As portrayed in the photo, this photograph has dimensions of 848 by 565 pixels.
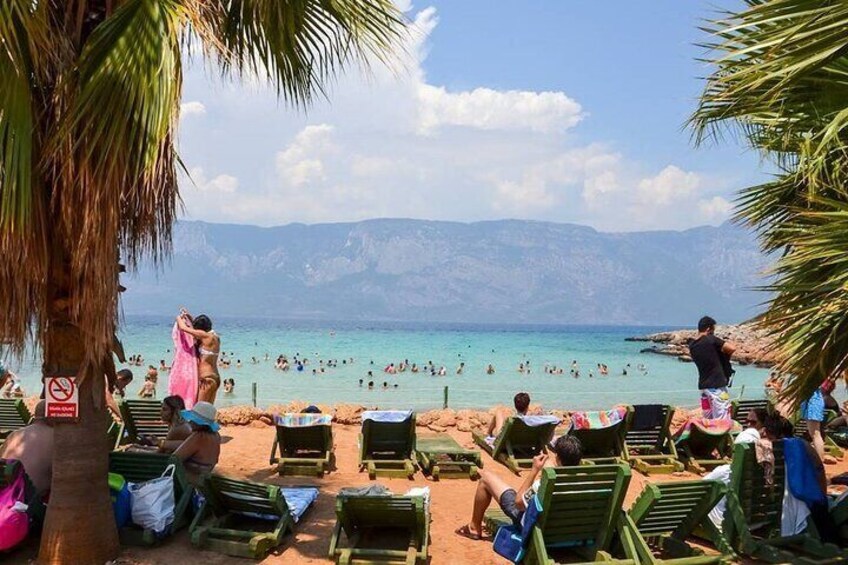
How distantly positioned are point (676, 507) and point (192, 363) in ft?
17.8

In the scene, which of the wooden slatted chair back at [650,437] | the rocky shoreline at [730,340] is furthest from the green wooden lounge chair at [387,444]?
the rocky shoreline at [730,340]

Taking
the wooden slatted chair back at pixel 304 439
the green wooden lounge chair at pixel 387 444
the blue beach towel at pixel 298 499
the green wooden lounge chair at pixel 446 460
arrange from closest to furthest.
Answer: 1. the blue beach towel at pixel 298 499
2. the green wooden lounge chair at pixel 446 460
3. the green wooden lounge chair at pixel 387 444
4. the wooden slatted chair back at pixel 304 439

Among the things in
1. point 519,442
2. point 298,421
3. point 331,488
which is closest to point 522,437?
point 519,442

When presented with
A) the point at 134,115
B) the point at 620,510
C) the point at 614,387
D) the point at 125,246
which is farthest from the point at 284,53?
the point at 614,387

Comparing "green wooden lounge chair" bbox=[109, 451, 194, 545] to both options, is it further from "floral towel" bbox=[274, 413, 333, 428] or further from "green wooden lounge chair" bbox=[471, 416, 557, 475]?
"green wooden lounge chair" bbox=[471, 416, 557, 475]

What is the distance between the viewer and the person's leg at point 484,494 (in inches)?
207

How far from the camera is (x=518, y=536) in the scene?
473cm

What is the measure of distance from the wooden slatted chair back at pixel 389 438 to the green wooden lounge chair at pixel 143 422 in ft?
7.54

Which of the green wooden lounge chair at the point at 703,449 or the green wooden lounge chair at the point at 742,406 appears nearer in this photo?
the green wooden lounge chair at the point at 703,449

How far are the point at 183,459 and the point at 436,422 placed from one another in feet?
18.2

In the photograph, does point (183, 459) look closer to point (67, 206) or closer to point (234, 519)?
point (234, 519)

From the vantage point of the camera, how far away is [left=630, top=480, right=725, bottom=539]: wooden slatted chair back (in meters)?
5.01

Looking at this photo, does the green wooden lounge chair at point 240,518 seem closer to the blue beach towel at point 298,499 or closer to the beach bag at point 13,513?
the blue beach towel at point 298,499

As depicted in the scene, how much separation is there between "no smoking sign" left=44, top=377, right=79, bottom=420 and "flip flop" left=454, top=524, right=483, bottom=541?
3002mm
